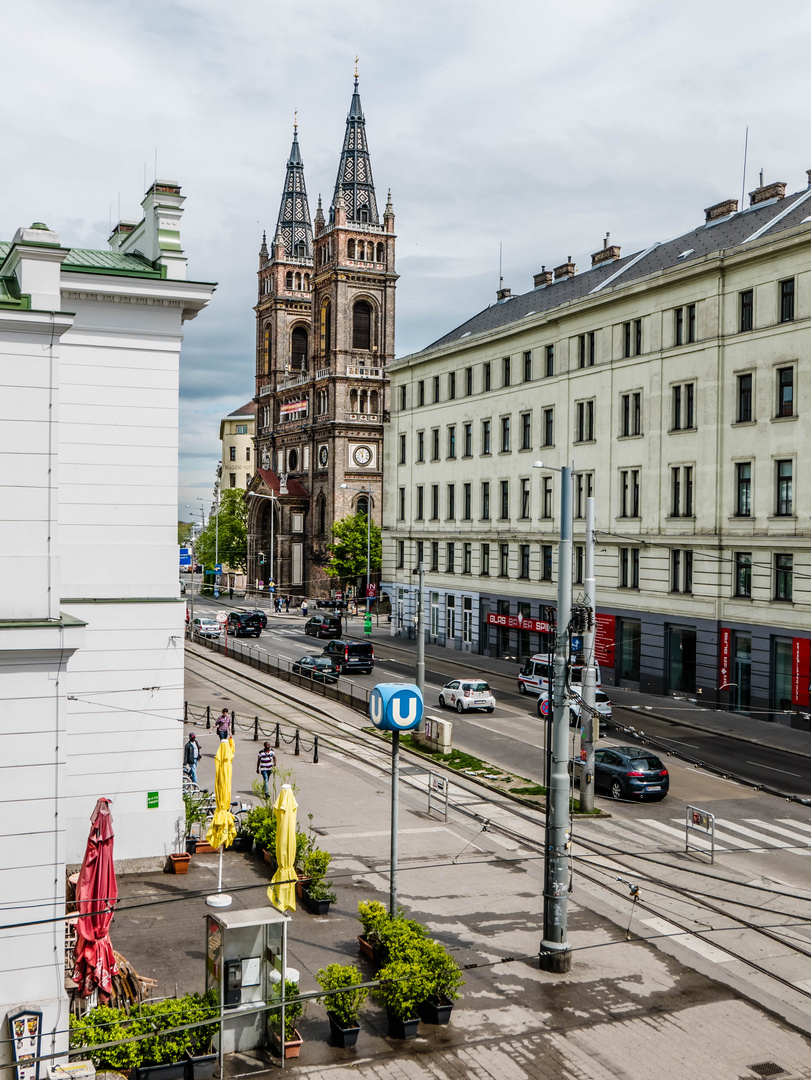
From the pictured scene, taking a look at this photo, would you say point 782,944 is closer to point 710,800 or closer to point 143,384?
point 710,800

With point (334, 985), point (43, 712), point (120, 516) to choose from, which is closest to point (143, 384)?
point (120, 516)

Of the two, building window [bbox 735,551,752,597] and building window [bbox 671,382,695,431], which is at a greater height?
building window [bbox 671,382,695,431]

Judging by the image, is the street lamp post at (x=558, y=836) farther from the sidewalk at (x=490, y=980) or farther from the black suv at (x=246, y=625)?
the black suv at (x=246, y=625)

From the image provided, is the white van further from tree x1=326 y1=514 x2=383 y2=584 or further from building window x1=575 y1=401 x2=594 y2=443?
tree x1=326 y1=514 x2=383 y2=584

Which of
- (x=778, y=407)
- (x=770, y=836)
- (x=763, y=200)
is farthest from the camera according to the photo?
(x=763, y=200)

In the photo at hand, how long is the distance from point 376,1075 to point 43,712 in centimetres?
623

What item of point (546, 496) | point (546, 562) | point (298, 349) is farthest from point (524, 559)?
point (298, 349)

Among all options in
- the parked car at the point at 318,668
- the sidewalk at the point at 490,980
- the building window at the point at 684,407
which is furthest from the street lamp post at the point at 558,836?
the parked car at the point at 318,668

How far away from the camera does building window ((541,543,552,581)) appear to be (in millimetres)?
55594

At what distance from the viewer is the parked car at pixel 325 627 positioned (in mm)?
71250

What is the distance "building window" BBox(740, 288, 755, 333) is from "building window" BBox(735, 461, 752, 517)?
224 inches

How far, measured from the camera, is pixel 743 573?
139ft

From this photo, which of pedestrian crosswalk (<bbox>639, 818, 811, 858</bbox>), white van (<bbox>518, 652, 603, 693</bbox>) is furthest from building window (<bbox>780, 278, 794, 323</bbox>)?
pedestrian crosswalk (<bbox>639, 818, 811, 858</bbox>)

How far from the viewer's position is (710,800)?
94.7 ft
